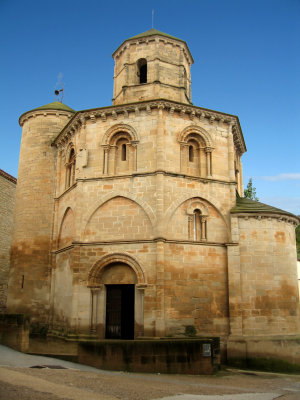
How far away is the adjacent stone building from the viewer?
2717 centimetres

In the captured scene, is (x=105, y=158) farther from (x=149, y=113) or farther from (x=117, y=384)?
(x=117, y=384)

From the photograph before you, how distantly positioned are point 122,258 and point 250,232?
582 cm

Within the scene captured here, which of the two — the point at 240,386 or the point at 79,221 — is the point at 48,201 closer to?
the point at 79,221

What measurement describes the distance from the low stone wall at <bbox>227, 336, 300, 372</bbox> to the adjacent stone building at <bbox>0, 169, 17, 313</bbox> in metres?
17.0

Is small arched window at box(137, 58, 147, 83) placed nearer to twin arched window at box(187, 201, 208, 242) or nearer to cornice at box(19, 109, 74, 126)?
cornice at box(19, 109, 74, 126)

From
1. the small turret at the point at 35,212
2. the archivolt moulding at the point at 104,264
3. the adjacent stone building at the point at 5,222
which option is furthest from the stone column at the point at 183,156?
the adjacent stone building at the point at 5,222

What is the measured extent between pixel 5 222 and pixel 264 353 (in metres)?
19.6

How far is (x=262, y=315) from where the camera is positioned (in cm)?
1684

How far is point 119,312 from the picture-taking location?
17.0 meters

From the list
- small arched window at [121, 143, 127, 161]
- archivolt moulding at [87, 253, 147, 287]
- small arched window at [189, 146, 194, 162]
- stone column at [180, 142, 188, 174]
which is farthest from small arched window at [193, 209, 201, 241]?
small arched window at [121, 143, 127, 161]

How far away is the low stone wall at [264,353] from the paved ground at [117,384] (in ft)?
3.90

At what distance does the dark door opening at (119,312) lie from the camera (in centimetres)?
1678

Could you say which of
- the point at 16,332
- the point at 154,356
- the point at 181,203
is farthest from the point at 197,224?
the point at 16,332

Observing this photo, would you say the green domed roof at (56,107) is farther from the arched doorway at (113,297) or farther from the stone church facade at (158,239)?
the arched doorway at (113,297)
